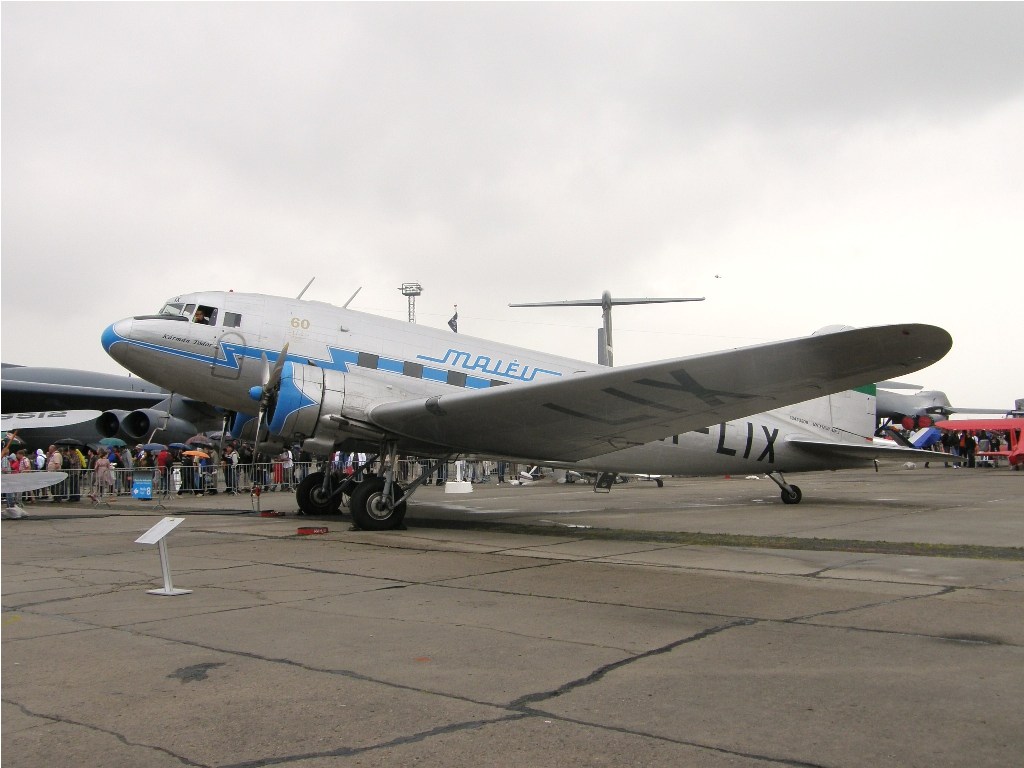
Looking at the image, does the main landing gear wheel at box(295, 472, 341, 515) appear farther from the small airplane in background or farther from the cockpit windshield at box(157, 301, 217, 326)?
the small airplane in background

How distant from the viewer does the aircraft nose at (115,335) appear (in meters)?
14.2

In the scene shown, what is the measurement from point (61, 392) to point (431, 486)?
1455 centimetres

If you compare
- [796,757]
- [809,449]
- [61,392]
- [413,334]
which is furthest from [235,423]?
[61,392]

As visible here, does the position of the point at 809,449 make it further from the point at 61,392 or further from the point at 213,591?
the point at 61,392

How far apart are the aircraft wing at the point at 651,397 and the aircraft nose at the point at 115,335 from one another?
4.99 m

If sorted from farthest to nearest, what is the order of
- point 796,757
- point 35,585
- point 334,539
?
1. point 334,539
2. point 35,585
3. point 796,757

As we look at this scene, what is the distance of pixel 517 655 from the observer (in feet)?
16.4

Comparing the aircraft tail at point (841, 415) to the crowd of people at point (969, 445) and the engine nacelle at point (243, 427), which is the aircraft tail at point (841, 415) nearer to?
the engine nacelle at point (243, 427)

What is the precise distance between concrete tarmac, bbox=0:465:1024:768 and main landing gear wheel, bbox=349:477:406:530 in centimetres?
171

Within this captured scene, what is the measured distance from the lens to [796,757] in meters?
3.32

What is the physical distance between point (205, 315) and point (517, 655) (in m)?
11.0

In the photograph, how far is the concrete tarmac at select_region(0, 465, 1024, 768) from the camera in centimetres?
351

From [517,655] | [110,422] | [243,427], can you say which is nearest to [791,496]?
[243,427]

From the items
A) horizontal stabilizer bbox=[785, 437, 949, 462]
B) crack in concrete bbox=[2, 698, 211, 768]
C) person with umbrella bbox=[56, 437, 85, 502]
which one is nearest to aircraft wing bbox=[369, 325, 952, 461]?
horizontal stabilizer bbox=[785, 437, 949, 462]
